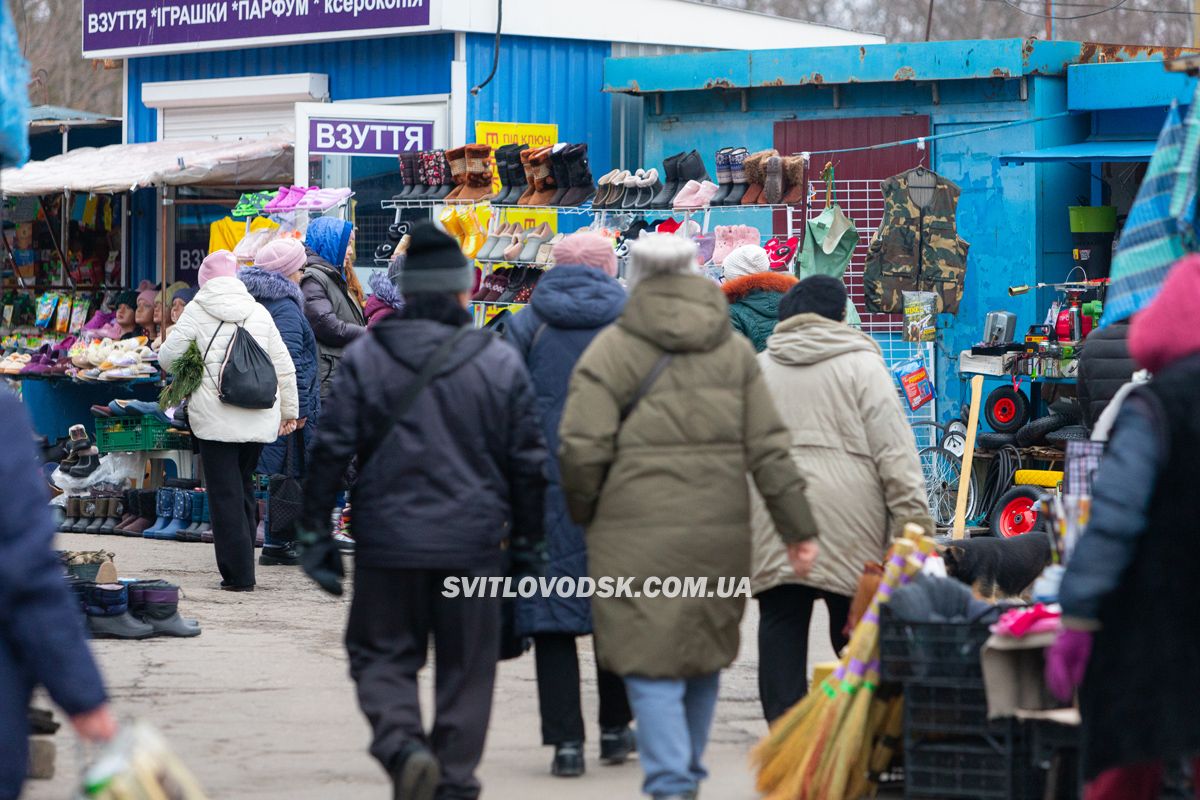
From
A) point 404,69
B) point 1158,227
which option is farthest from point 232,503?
point 404,69

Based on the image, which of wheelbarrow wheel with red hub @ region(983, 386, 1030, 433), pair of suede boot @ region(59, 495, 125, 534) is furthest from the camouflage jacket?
pair of suede boot @ region(59, 495, 125, 534)

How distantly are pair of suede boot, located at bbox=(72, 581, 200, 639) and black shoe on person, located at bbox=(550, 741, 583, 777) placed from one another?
10.5 ft

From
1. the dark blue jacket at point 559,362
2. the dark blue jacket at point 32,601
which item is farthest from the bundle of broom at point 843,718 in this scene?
the dark blue jacket at point 32,601

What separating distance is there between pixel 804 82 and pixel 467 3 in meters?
3.12

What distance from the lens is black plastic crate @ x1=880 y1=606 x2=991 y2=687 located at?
5.73 meters

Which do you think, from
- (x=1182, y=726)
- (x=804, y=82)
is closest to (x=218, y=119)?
(x=804, y=82)

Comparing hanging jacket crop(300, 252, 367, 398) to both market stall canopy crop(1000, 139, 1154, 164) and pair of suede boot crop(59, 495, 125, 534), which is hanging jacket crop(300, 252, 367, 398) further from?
market stall canopy crop(1000, 139, 1154, 164)

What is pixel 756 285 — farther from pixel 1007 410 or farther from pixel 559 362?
pixel 1007 410

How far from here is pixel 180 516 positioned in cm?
1309

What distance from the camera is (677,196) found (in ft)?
Answer: 40.5

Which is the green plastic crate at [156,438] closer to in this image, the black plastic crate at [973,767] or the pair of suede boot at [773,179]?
the pair of suede boot at [773,179]

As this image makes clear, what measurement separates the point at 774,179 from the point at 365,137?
14.5 feet

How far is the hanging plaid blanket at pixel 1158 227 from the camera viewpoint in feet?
17.7

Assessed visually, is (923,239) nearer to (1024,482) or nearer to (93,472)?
(1024,482)
